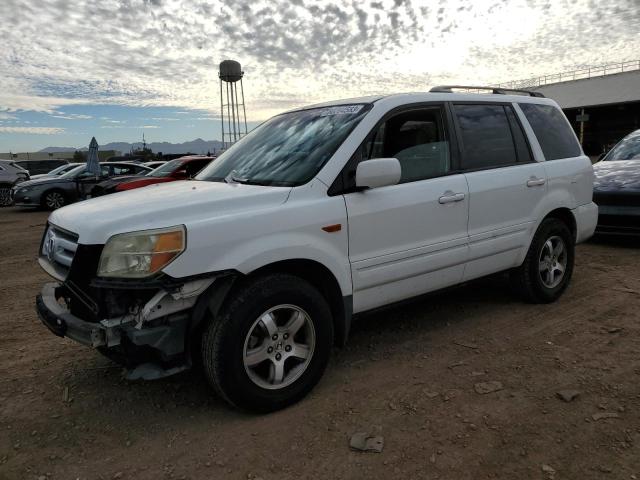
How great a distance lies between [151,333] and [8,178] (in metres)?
18.9

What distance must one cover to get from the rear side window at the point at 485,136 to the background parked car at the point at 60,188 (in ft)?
40.8

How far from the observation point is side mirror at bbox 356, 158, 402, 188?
3.14 m

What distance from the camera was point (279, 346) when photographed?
3045 mm

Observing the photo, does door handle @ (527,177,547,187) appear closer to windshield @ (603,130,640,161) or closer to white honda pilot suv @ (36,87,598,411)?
white honda pilot suv @ (36,87,598,411)

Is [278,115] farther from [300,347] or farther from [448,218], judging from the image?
[300,347]

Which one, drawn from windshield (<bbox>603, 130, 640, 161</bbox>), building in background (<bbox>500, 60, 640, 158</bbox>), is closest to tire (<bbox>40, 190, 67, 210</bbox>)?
windshield (<bbox>603, 130, 640, 161</bbox>)

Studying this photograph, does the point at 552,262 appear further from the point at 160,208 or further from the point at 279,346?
the point at 160,208

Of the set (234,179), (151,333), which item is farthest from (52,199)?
(151,333)

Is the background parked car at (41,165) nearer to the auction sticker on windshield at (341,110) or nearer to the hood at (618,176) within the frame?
the hood at (618,176)

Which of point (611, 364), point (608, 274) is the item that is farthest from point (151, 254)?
point (608, 274)

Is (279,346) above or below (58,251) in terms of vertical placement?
below

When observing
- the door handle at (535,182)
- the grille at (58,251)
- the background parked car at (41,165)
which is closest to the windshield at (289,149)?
the grille at (58,251)

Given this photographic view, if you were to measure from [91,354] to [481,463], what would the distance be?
2.97 meters

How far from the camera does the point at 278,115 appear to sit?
4.43m
